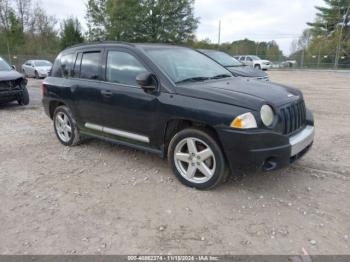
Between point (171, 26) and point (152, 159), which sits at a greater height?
point (171, 26)

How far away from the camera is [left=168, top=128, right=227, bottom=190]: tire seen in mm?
3694

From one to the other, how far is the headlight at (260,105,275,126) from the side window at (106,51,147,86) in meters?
1.63

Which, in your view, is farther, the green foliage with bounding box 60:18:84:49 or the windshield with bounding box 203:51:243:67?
the green foliage with bounding box 60:18:84:49

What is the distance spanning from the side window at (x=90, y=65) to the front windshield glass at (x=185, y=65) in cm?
94

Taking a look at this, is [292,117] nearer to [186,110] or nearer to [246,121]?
[246,121]

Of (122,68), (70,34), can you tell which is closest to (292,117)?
(122,68)

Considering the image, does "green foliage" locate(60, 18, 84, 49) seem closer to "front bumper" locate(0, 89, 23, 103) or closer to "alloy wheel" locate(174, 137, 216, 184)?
"front bumper" locate(0, 89, 23, 103)

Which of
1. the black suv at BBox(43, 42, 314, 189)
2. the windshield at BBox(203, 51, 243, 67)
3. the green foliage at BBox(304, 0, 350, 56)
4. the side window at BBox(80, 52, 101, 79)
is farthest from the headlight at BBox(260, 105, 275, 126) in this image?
the green foliage at BBox(304, 0, 350, 56)

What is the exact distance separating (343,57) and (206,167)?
42265mm

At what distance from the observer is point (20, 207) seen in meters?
3.65

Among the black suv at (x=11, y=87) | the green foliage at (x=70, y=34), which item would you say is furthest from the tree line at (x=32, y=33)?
the black suv at (x=11, y=87)

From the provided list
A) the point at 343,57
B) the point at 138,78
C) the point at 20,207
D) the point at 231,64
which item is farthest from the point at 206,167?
the point at 343,57

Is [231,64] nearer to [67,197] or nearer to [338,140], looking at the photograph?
[338,140]

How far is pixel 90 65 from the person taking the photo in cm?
500
